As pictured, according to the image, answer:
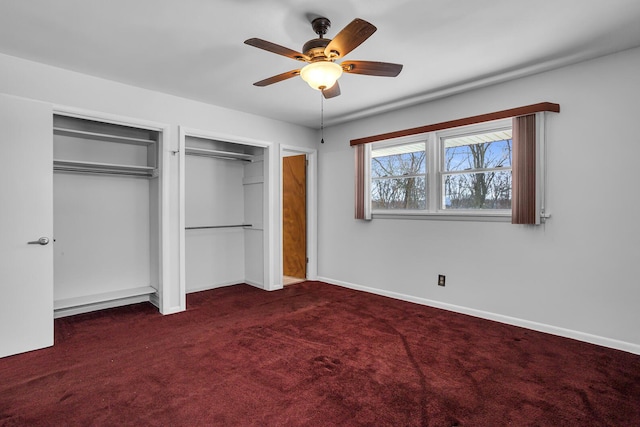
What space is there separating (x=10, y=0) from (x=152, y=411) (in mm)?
2715

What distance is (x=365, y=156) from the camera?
4762 mm

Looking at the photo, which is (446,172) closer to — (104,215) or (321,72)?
(321,72)

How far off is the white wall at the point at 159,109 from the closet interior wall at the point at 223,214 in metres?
0.39

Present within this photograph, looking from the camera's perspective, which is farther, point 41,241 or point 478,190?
point 478,190

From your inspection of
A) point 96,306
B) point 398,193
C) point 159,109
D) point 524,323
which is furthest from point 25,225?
point 524,323

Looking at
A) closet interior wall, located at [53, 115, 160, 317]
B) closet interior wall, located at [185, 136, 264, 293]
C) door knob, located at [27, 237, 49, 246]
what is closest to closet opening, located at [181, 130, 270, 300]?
closet interior wall, located at [185, 136, 264, 293]

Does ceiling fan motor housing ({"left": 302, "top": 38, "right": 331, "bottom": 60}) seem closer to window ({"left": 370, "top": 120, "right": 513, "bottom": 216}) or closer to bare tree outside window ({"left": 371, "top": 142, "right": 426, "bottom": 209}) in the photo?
window ({"left": 370, "top": 120, "right": 513, "bottom": 216})

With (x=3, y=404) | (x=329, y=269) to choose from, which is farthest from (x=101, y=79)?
(x=329, y=269)

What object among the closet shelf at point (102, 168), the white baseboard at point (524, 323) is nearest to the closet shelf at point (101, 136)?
the closet shelf at point (102, 168)

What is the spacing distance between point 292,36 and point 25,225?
2677mm

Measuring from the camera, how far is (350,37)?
2.01 metres

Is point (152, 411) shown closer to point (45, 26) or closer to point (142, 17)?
point (142, 17)

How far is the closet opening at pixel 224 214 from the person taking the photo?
484cm

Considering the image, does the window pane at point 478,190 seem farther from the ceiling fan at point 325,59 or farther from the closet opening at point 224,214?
the closet opening at point 224,214
